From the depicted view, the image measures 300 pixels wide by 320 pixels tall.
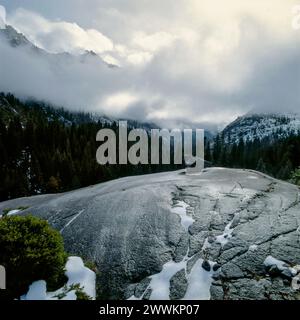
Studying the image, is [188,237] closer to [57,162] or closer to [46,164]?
[57,162]

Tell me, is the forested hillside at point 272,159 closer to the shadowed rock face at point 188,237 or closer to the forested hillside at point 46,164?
the forested hillside at point 46,164

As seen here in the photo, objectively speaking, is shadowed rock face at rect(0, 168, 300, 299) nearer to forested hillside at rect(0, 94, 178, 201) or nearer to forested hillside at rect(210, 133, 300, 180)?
forested hillside at rect(0, 94, 178, 201)

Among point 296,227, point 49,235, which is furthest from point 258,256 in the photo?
point 49,235

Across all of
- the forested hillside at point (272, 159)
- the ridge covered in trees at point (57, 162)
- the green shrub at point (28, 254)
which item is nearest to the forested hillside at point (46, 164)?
the ridge covered in trees at point (57, 162)

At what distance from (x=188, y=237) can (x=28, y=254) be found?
6.25m

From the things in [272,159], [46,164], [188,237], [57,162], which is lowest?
[188,237]

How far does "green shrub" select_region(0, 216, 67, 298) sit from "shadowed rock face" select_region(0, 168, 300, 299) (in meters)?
1.85

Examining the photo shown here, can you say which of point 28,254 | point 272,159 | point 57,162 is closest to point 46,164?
point 57,162

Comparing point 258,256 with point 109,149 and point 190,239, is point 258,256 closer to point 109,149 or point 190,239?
point 190,239

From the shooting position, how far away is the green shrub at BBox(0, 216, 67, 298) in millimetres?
11359

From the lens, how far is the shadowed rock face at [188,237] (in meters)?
11.9

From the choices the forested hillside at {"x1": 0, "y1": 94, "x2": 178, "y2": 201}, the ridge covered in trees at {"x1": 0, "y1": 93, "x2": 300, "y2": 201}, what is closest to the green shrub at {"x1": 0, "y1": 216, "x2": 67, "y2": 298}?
the ridge covered in trees at {"x1": 0, "y1": 93, "x2": 300, "y2": 201}

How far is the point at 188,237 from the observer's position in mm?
14258

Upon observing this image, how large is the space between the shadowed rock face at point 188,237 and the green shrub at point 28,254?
6.07 feet
